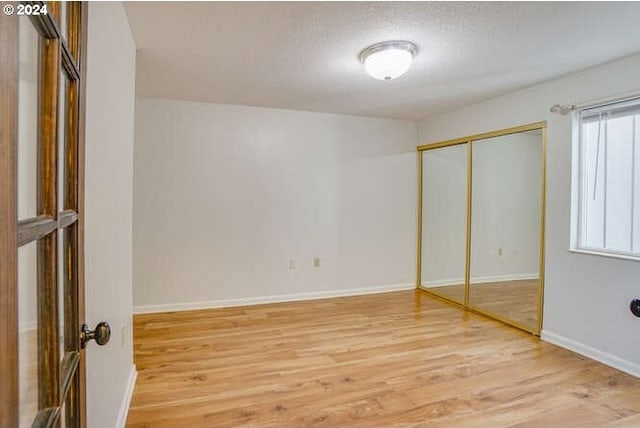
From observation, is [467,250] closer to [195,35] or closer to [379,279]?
[379,279]

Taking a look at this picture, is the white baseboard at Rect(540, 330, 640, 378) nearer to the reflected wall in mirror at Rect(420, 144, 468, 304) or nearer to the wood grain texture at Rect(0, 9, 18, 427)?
the reflected wall in mirror at Rect(420, 144, 468, 304)

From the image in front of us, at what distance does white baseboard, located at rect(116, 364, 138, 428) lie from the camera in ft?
6.18

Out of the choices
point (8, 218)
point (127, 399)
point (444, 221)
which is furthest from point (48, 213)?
point (444, 221)

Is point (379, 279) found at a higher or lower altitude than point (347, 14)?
lower

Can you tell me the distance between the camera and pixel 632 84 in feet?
8.38

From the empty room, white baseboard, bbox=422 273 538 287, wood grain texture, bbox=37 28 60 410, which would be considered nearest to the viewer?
wood grain texture, bbox=37 28 60 410

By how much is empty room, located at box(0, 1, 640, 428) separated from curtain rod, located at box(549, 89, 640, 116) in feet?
0.06

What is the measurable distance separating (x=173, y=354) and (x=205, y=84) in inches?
92.5

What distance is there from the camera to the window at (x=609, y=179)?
2629mm

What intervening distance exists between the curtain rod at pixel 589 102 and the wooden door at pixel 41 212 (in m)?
3.31

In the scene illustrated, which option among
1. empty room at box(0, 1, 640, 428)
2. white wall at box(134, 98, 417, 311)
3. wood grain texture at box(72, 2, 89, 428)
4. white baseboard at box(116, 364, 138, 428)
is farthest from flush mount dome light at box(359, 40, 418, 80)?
white baseboard at box(116, 364, 138, 428)

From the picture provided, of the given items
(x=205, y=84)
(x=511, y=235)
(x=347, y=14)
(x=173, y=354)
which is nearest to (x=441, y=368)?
(x=511, y=235)

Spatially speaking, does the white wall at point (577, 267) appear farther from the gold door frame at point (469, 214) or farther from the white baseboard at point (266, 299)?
the white baseboard at point (266, 299)

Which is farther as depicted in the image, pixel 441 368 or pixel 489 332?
pixel 489 332
